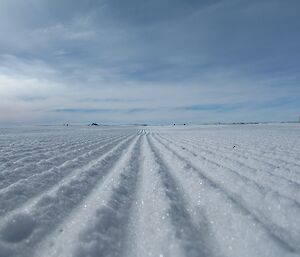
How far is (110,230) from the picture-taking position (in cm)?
268

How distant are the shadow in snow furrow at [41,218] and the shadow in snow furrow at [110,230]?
0.36m

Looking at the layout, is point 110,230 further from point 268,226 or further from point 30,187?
point 30,187

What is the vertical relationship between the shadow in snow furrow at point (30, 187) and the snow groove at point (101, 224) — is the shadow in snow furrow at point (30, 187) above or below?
above

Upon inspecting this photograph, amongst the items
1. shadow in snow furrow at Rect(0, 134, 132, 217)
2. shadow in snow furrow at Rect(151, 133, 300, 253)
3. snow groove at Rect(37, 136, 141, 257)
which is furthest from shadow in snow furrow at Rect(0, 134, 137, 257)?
shadow in snow furrow at Rect(151, 133, 300, 253)

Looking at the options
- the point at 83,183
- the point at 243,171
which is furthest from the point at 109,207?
the point at 243,171

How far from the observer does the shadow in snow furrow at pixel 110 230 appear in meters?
2.29

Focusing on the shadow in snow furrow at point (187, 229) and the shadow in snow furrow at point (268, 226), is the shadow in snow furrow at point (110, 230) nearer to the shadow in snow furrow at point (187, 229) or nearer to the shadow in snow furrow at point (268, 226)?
the shadow in snow furrow at point (187, 229)

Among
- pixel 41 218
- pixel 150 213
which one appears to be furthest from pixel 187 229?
pixel 41 218

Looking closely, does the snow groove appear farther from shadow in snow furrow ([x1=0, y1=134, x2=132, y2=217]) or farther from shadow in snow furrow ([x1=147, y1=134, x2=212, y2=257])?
shadow in snow furrow ([x1=0, y1=134, x2=132, y2=217])

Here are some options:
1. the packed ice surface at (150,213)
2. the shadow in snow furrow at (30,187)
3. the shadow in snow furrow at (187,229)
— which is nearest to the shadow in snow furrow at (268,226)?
the packed ice surface at (150,213)

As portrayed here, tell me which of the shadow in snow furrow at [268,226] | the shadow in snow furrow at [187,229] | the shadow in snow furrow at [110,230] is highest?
the shadow in snow furrow at [268,226]

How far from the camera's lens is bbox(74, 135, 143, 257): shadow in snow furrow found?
2.29 m

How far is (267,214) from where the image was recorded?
3.00 meters

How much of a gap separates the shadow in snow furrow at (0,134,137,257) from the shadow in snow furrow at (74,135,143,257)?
0.36 meters
